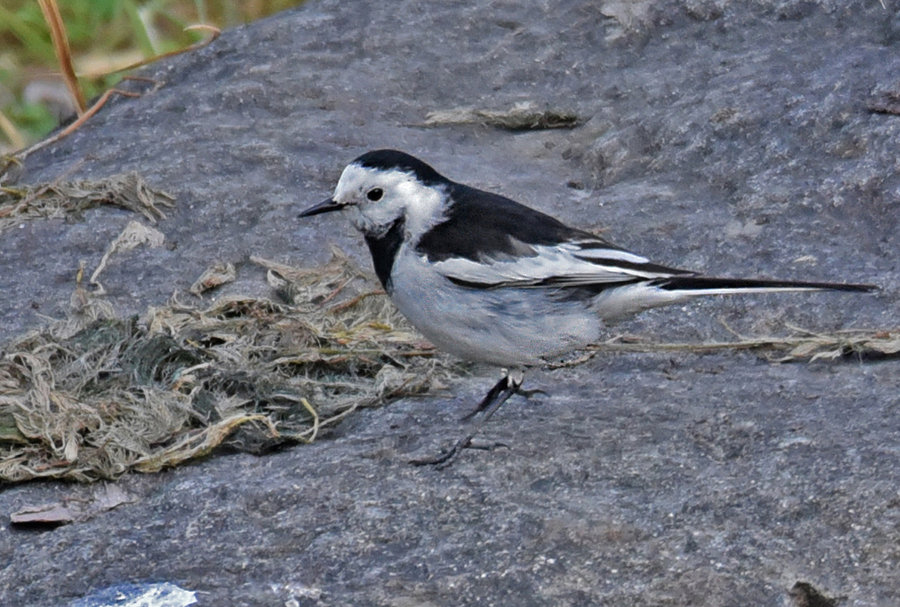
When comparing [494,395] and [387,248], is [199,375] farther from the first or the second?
[494,395]

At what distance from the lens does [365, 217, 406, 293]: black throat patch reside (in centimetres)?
402

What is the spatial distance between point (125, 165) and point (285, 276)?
1143mm

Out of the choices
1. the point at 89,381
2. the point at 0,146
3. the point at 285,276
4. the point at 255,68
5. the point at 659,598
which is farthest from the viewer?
the point at 0,146

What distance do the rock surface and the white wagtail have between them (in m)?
0.23

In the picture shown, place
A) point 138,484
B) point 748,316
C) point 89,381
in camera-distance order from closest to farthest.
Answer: point 138,484
point 89,381
point 748,316

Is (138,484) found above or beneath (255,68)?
beneath

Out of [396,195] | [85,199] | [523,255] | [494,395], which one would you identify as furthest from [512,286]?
[85,199]

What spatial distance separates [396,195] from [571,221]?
3.89 ft

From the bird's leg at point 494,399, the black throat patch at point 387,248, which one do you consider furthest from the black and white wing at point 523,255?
the bird's leg at point 494,399

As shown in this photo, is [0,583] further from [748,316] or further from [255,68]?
[255,68]

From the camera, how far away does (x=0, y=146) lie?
7.75m

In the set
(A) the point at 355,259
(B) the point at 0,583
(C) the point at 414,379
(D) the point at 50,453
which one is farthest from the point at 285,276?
(B) the point at 0,583

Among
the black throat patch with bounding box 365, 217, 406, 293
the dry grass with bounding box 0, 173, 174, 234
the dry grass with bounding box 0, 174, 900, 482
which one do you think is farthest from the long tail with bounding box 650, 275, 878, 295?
the dry grass with bounding box 0, 173, 174, 234

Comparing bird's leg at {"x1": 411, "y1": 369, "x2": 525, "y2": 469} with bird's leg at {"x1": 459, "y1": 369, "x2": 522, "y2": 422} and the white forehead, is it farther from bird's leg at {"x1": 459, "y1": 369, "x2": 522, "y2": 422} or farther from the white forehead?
the white forehead
